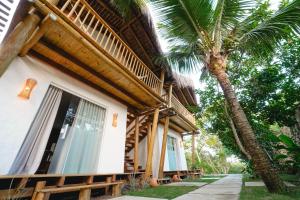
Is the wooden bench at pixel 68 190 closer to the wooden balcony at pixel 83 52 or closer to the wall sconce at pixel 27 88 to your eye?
the wall sconce at pixel 27 88

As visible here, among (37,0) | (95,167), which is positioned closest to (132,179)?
(95,167)

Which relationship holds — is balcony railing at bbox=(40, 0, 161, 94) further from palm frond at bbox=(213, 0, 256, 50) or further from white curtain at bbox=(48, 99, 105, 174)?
palm frond at bbox=(213, 0, 256, 50)

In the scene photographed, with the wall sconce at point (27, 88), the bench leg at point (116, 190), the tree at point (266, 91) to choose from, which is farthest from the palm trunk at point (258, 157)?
the wall sconce at point (27, 88)

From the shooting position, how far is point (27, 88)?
3531mm

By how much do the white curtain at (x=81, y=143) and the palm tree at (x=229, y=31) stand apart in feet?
10.1

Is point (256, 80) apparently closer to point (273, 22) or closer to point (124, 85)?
point (273, 22)

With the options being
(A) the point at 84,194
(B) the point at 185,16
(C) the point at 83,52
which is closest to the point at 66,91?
(C) the point at 83,52

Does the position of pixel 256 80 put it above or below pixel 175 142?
above

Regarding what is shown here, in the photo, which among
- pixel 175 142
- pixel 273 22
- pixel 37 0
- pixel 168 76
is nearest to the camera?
pixel 37 0

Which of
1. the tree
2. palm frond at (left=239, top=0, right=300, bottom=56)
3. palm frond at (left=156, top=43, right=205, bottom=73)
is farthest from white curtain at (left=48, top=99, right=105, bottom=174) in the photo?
the tree

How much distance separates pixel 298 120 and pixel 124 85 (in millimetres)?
5538

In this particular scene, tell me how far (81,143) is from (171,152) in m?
6.46

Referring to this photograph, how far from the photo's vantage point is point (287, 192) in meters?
3.06

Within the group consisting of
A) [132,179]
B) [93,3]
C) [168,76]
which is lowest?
[132,179]
